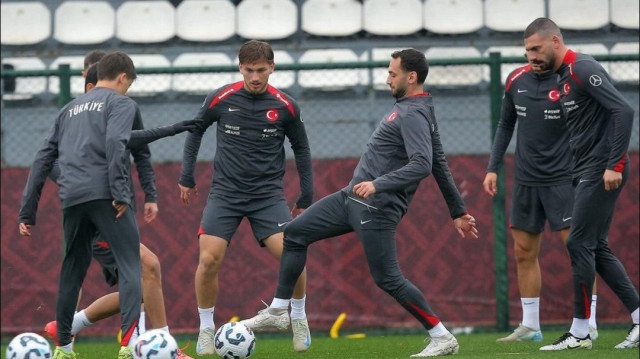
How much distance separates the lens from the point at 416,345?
8.13m

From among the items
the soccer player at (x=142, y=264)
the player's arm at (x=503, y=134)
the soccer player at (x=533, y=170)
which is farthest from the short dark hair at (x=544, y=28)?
the soccer player at (x=142, y=264)

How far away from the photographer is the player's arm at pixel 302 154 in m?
7.51

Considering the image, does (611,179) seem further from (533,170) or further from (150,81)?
(150,81)

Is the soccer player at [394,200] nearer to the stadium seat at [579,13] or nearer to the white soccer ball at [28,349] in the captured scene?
the white soccer ball at [28,349]

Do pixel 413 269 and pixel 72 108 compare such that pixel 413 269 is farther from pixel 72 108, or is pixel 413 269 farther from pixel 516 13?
pixel 516 13

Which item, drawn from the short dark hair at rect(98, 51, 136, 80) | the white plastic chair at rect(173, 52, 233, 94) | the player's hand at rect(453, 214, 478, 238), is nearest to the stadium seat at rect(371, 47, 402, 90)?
the white plastic chair at rect(173, 52, 233, 94)

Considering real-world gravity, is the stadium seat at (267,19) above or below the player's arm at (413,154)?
above

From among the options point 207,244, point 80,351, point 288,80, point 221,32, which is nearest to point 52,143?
point 207,244

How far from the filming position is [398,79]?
648 cm

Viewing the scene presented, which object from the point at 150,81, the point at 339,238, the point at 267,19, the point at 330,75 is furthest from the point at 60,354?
the point at 267,19

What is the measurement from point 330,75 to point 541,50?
6.63 meters

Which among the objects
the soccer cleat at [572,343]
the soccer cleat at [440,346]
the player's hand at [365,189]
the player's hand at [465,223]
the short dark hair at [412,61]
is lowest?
the soccer cleat at [572,343]

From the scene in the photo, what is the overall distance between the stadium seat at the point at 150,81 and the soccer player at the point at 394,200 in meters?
6.09

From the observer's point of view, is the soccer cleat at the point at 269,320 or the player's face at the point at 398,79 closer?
the player's face at the point at 398,79
